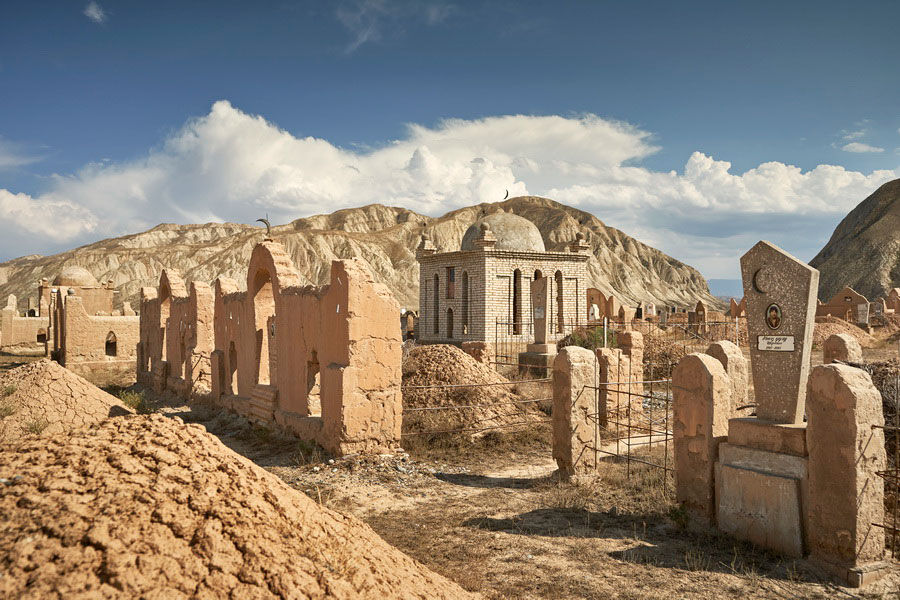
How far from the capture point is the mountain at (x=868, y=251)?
57.2 metres

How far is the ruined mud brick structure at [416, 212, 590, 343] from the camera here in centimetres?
2611

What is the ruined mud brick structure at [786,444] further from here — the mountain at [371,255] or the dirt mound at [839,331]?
the mountain at [371,255]

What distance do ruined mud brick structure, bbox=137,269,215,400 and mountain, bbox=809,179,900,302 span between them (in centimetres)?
5803

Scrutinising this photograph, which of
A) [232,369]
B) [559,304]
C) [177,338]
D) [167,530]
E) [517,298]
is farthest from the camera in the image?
[559,304]

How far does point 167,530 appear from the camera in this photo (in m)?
3.31

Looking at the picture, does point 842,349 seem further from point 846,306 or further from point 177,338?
point 846,306

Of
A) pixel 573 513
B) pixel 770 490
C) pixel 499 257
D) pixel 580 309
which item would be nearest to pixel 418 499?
pixel 573 513

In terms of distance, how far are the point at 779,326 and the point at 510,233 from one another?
927 inches

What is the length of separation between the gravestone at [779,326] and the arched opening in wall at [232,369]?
34.6ft

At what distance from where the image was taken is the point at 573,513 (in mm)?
6848

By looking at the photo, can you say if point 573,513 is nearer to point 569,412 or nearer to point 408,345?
point 569,412

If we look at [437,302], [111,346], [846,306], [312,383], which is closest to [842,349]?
[312,383]

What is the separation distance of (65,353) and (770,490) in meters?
23.7

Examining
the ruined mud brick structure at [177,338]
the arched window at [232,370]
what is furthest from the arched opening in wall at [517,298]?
the arched window at [232,370]
